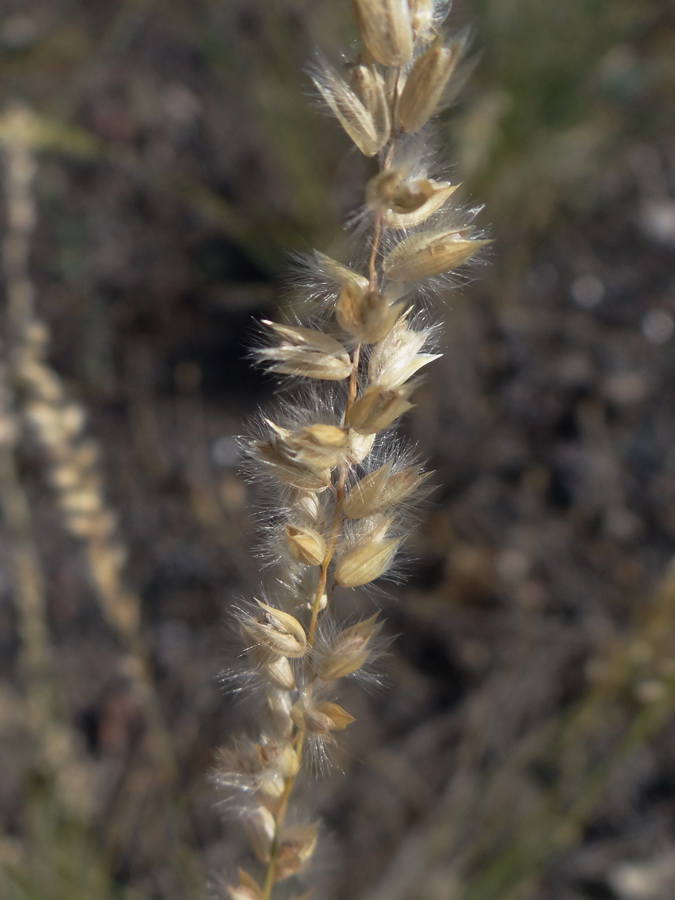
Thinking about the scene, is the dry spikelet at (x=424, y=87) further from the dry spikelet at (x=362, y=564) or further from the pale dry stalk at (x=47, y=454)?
the pale dry stalk at (x=47, y=454)

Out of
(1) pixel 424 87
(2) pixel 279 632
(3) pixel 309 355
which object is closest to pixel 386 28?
(1) pixel 424 87

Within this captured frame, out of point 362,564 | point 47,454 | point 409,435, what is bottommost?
point 409,435

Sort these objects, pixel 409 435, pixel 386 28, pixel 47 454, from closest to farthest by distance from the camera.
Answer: pixel 386 28 → pixel 47 454 → pixel 409 435

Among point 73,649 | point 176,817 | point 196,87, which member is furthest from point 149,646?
point 196,87

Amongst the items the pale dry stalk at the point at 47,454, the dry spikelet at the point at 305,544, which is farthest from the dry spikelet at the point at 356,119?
the pale dry stalk at the point at 47,454

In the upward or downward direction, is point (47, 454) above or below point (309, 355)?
below

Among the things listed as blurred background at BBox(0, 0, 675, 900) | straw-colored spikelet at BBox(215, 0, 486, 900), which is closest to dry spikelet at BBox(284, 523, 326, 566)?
straw-colored spikelet at BBox(215, 0, 486, 900)

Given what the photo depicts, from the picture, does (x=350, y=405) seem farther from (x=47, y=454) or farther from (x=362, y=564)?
(x=47, y=454)
